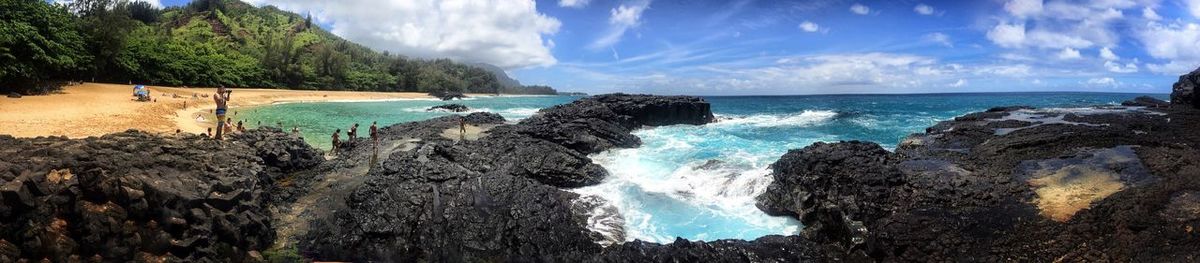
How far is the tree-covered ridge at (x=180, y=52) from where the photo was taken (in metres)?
30.8

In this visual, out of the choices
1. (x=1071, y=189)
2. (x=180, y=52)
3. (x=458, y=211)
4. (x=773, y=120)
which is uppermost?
(x=180, y=52)

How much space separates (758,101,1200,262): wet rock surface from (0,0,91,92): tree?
39.4m

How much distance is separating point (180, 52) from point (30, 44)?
44.3 metres

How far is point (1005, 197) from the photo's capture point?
9539 mm

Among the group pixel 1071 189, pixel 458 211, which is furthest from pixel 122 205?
pixel 1071 189

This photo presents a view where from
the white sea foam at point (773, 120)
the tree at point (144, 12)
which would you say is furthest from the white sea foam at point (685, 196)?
the tree at point (144, 12)

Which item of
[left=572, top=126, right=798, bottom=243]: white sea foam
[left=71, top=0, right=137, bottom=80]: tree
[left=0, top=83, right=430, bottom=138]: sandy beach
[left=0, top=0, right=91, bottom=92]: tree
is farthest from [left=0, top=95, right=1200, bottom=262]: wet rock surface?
[left=71, top=0, right=137, bottom=80]: tree

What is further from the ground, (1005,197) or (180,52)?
(180,52)

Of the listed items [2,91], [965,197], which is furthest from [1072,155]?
[2,91]

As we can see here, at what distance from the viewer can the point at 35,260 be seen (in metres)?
8.42

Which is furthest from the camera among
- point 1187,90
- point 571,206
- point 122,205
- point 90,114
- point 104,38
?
point 104,38

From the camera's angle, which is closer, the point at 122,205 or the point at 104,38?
the point at 122,205

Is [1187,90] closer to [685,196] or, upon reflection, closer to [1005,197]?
[1005,197]

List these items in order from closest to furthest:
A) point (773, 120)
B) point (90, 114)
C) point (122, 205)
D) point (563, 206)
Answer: point (122, 205), point (563, 206), point (90, 114), point (773, 120)
